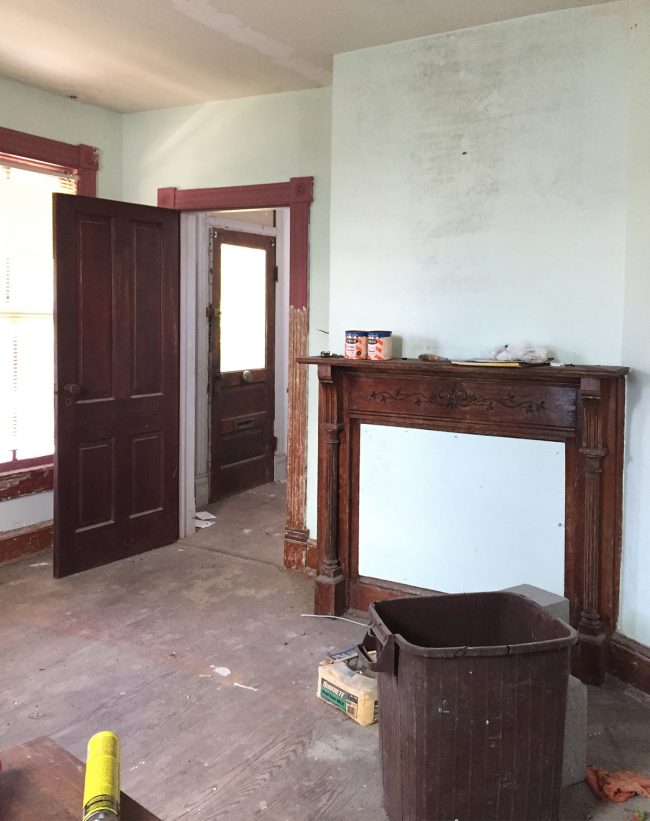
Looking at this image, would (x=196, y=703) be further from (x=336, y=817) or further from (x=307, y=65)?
(x=307, y=65)

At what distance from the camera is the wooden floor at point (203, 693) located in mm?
2223

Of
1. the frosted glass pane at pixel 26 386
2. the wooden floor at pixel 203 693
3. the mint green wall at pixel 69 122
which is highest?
the mint green wall at pixel 69 122

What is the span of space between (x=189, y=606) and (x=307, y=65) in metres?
2.90

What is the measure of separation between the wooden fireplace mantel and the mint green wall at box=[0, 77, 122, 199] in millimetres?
2317

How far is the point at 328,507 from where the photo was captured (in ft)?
11.5

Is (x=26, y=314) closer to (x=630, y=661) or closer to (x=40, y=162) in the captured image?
(x=40, y=162)

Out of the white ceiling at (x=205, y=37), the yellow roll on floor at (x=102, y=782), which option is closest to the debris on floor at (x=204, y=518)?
the white ceiling at (x=205, y=37)

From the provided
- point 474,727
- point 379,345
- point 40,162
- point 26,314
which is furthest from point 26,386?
point 474,727

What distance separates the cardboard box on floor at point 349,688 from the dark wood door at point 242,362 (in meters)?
3.09

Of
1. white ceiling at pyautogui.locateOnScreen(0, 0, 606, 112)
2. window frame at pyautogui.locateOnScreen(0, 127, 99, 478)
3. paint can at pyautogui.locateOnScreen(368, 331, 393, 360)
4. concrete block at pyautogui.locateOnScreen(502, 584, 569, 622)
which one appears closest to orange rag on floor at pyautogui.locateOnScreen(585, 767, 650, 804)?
concrete block at pyautogui.locateOnScreen(502, 584, 569, 622)

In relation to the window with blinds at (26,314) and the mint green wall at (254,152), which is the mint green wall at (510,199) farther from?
the window with blinds at (26,314)

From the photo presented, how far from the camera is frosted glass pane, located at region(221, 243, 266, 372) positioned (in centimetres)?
570

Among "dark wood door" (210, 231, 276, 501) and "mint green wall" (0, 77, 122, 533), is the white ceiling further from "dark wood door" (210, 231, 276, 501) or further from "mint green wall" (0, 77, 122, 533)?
"dark wood door" (210, 231, 276, 501)

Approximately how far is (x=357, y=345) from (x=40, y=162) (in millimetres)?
2423
